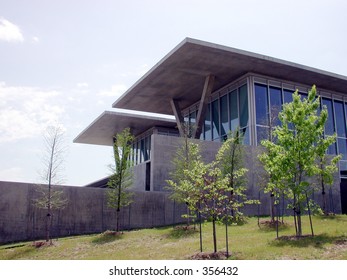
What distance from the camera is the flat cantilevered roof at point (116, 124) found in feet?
162

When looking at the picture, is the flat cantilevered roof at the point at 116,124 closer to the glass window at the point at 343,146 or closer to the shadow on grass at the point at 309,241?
the glass window at the point at 343,146

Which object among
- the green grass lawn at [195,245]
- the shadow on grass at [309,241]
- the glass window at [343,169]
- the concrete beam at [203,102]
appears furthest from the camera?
the glass window at [343,169]

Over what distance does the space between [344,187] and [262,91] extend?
1278cm

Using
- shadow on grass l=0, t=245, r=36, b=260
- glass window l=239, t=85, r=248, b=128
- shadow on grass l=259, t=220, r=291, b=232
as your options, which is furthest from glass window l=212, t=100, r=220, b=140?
shadow on grass l=0, t=245, r=36, b=260

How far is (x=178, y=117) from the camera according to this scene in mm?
44594

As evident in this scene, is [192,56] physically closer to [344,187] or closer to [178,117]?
[178,117]

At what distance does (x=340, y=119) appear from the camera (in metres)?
43.9

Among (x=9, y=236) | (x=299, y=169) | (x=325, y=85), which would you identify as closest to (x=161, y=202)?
(x=9, y=236)

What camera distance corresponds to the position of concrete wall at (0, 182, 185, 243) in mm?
26281

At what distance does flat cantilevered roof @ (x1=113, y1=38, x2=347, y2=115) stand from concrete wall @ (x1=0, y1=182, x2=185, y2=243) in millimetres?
11983

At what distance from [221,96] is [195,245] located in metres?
25.5

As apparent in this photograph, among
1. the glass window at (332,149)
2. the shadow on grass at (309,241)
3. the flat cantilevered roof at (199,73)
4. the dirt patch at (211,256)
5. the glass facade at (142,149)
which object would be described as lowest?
the dirt patch at (211,256)

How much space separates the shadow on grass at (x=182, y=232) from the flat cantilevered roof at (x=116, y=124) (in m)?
25.9

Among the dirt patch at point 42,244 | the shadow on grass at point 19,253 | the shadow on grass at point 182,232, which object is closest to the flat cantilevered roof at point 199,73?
the shadow on grass at point 182,232
